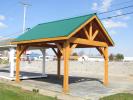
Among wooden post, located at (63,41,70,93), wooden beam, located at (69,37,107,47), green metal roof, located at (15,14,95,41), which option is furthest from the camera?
wooden beam, located at (69,37,107,47)

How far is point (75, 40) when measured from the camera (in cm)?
1557

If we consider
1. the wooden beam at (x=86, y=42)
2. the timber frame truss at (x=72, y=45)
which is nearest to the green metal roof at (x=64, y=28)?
the timber frame truss at (x=72, y=45)

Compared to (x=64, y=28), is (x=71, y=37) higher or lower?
lower

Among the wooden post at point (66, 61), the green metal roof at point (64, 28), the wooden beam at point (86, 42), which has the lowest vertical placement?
the wooden post at point (66, 61)

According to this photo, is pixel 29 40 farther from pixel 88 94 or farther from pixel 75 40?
pixel 88 94

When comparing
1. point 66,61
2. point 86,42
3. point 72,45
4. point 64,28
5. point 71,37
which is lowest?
point 66,61

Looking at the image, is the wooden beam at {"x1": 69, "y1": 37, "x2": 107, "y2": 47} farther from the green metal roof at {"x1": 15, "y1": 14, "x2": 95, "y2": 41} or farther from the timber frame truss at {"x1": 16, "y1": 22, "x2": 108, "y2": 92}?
the green metal roof at {"x1": 15, "y1": 14, "x2": 95, "y2": 41}

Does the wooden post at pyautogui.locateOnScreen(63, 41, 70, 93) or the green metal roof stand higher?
the green metal roof

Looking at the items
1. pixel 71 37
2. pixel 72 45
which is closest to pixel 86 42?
pixel 72 45

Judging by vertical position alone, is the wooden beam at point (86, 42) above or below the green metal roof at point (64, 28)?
below

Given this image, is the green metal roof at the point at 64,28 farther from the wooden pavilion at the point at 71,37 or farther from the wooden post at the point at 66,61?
the wooden post at the point at 66,61

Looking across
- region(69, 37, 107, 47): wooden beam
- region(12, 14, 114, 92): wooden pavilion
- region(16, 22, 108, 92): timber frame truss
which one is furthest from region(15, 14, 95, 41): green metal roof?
region(69, 37, 107, 47): wooden beam

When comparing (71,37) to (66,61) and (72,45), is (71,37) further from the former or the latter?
(66,61)

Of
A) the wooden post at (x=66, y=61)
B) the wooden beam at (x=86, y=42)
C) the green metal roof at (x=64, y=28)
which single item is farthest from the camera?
the wooden beam at (x=86, y=42)
